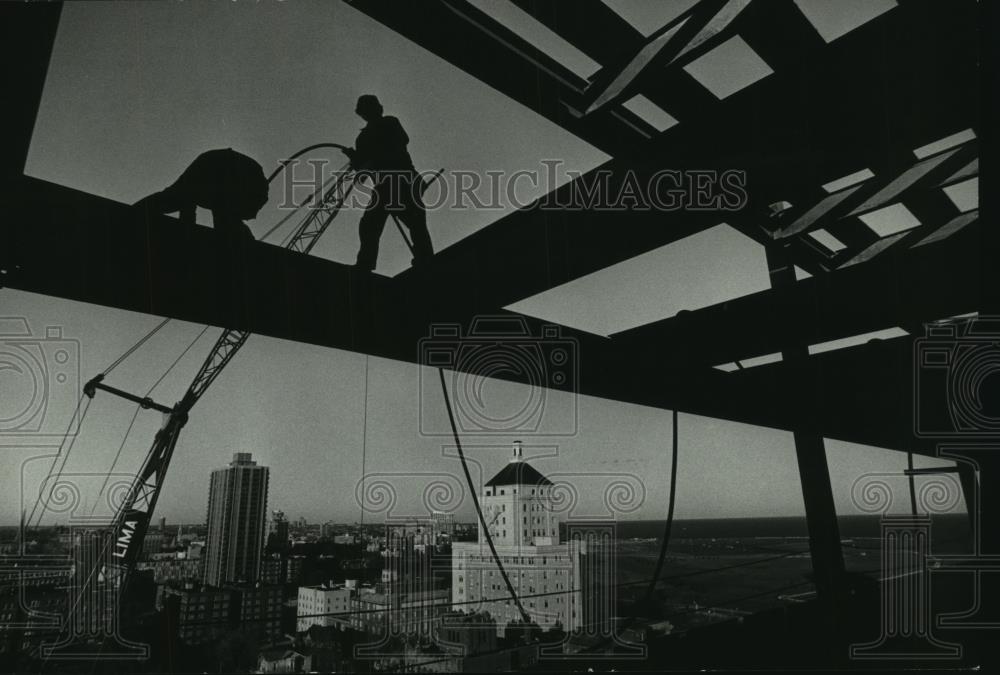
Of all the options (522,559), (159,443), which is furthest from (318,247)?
(522,559)

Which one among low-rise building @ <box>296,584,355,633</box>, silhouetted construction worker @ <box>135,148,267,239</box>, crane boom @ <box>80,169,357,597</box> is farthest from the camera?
low-rise building @ <box>296,584,355,633</box>

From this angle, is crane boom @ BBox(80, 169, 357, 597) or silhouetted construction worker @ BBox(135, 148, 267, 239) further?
crane boom @ BBox(80, 169, 357, 597)

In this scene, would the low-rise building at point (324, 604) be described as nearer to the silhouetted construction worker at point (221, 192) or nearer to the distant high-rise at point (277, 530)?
the distant high-rise at point (277, 530)

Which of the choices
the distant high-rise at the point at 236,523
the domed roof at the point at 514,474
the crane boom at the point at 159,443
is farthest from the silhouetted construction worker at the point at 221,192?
the domed roof at the point at 514,474

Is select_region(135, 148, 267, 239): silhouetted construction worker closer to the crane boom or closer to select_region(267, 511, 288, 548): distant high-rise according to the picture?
the crane boom

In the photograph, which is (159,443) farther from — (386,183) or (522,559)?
(522,559)

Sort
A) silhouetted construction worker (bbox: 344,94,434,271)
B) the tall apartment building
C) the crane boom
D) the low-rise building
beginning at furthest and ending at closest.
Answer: the tall apartment building < the low-rise building < the crane boom < silhouetted construction worker (bbox: 344,94,434,271)

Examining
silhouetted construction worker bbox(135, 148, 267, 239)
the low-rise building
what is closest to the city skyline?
the low-rise building
